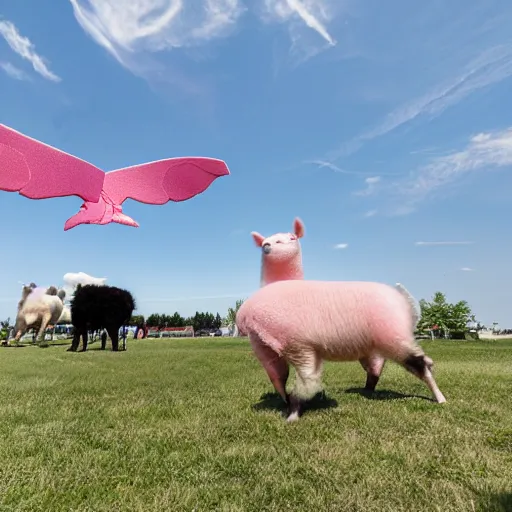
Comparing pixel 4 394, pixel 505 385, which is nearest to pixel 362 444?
pixel 505 385

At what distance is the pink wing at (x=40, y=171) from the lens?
3.28 metres

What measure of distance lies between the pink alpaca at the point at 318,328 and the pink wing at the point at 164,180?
5.18ft

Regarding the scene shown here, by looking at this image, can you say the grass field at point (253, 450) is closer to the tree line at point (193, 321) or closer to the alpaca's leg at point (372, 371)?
the alpaca's leg at point (372, 371)

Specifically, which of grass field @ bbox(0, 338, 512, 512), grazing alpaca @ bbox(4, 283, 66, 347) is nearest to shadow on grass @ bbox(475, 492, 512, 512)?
grass field @ bbox(0, 338, 512, 512)

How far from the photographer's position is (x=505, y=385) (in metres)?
6.82

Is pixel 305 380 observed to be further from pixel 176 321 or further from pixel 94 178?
pixel 176 321

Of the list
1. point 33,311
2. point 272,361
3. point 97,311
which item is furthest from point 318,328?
point 33,311

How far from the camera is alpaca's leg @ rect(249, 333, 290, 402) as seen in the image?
510 centimetres

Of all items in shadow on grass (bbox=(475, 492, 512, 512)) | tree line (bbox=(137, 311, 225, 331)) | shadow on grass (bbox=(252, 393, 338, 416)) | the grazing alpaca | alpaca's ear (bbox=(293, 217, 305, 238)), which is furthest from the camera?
tree line (bbox=(137, 311, 225, 331))

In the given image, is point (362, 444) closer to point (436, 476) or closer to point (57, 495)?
point (436, 476)

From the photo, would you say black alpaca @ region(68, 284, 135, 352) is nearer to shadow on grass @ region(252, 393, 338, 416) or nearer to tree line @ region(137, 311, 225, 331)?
shadow on grass @ region(252, 393, 338, 416)

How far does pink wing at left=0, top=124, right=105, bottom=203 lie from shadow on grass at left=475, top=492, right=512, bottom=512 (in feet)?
11.9

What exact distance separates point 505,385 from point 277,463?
4.97 meters

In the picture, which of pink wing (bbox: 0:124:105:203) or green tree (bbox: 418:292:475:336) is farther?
green tree (bbox: 418:292:475:336)
